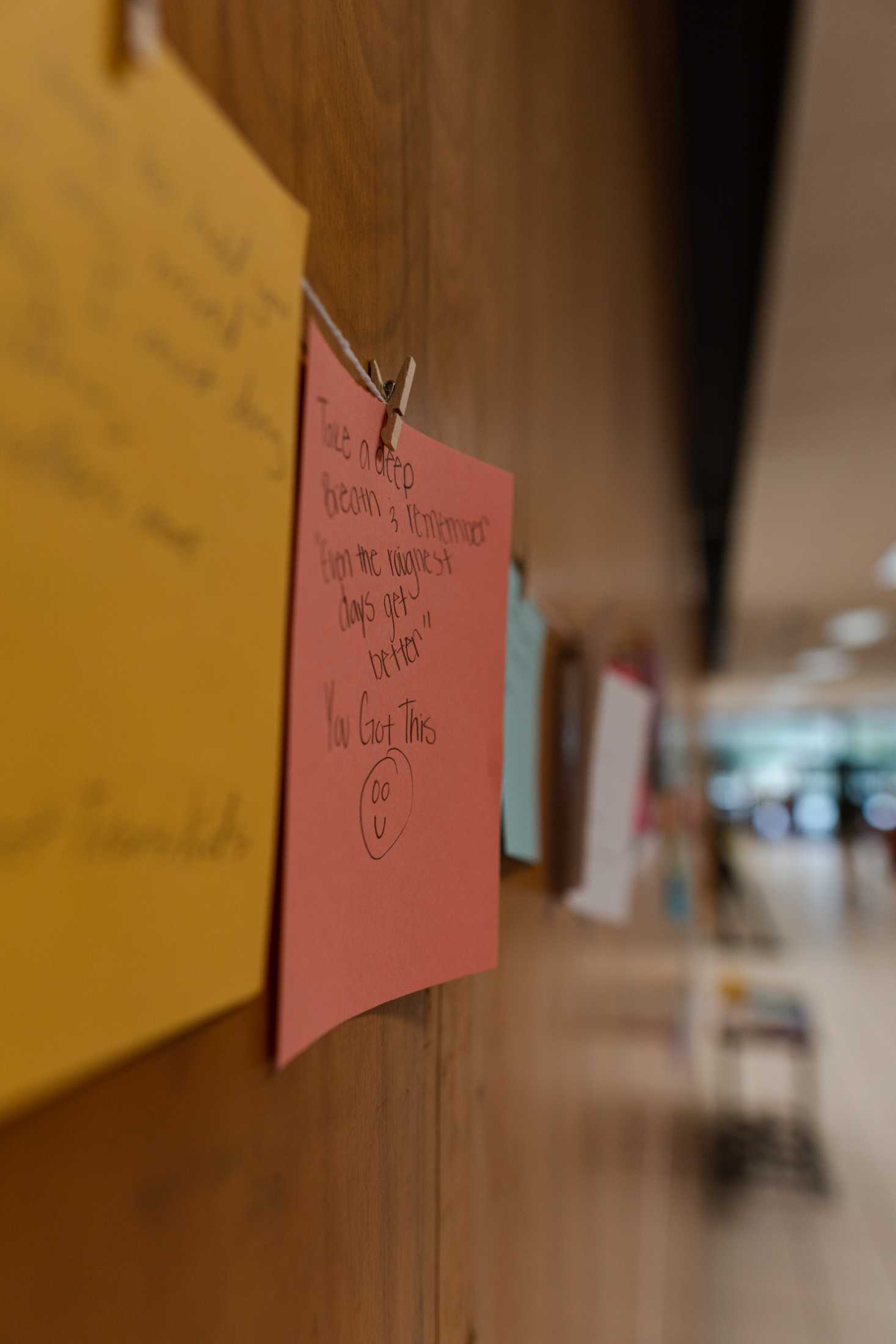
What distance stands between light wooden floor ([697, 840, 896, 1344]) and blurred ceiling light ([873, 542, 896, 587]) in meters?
2.35

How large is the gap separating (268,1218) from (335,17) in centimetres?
33

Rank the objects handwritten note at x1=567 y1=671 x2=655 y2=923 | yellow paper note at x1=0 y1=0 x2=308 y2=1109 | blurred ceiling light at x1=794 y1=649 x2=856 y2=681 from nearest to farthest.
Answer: yellow paper note at x1=0 y1=0 x2=308 y2=1109 → handwritten note at x1=567 y1=671 x2=655 y2=923 → blurred ceiling light at x1=794 y1=649 x2=856 y2=681

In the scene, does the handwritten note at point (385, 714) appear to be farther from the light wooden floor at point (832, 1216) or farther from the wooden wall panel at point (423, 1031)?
the light wooden floor at point (832, 1216)

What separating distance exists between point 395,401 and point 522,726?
0.22 m

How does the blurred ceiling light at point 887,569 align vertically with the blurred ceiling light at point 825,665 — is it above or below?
above

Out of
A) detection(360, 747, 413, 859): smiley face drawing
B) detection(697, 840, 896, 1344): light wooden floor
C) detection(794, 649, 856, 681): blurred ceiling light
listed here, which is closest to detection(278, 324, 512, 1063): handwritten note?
detection(360, 747, 413, 859): smiley face drawing

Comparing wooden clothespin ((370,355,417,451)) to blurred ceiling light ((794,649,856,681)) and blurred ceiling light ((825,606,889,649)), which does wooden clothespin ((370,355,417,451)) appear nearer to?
blurred ceiling light ((825,606,889,649))

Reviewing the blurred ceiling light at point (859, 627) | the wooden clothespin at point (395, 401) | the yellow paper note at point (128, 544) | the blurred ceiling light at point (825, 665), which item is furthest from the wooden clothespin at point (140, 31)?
the blurred ceiling light at point (825, 665)

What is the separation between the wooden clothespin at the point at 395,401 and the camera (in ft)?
0.83

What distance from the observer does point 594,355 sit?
77 cm

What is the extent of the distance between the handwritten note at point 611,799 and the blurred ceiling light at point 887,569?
13.7ft

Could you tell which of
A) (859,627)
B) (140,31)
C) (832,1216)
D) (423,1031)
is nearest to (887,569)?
(859,627)

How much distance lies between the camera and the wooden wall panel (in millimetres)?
168

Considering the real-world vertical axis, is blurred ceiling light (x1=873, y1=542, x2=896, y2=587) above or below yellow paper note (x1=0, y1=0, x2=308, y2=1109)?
above
